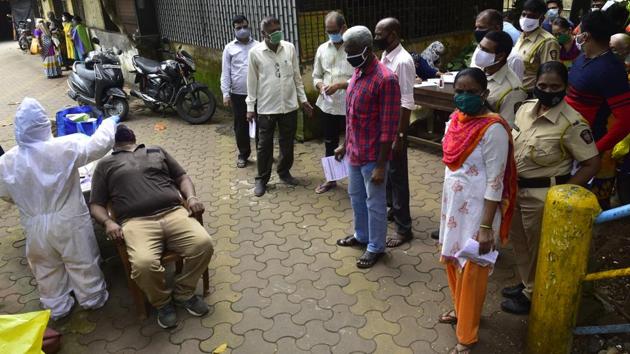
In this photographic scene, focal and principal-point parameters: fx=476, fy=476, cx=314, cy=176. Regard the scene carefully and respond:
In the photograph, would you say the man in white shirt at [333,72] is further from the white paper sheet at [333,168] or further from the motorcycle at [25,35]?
the motorcycle at [25,35]

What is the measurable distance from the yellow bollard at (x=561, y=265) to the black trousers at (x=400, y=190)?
1.55 m

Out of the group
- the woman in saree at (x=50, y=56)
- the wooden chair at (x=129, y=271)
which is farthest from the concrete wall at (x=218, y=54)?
the woman in saree at (x=50, y=56)

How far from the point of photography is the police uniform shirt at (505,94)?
3.19 meters

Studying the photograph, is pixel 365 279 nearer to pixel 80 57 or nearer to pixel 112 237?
pixel 112 237

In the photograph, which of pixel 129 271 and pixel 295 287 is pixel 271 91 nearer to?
pixel 295 287

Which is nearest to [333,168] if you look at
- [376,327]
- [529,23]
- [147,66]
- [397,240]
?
[397,240]

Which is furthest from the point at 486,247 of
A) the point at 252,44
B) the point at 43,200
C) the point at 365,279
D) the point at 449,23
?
the point at 449,23

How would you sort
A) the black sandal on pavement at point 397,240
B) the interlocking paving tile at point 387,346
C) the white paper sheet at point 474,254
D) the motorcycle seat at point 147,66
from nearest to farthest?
the white paper sheet at point 474,254 < the interlocking paving tile at point 387,346 < the black sandal on pavement at point 397,240 < the motorcycle seat at point 147,66

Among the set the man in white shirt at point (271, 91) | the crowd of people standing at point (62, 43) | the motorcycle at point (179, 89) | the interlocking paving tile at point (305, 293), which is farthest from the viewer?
the crowd of people standing at point (62, 43)

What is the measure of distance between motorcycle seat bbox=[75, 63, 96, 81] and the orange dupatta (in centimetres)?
786

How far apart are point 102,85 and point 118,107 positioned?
0.47 m

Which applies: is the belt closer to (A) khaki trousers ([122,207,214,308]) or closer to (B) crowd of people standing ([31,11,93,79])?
(A) khaki trousers ([122,207,214,308])

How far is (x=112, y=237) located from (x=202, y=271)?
0.67m

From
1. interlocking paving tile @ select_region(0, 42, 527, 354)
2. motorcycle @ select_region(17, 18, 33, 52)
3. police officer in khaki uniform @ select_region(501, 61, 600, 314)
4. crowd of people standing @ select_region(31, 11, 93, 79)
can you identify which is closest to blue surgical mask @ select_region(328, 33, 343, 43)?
interlocking paving tile @ select_region(0, 42, 527, 354)
